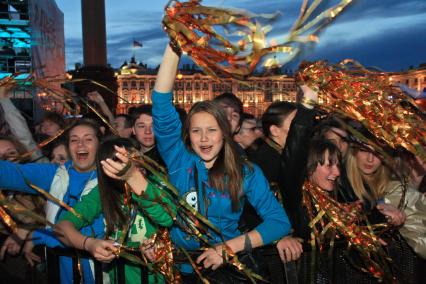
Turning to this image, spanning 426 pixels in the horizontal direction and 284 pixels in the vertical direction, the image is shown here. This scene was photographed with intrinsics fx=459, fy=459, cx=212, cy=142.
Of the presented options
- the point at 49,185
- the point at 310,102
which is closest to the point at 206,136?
the point at 310,102

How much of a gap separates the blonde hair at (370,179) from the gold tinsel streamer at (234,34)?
136 centimetres

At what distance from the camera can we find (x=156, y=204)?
241 centimetres

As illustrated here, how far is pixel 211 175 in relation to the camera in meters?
2.56

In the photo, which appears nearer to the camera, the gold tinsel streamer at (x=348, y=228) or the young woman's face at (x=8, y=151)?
the gold tinsel streamer at (x=348, y=228)

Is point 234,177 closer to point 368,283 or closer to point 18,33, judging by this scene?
point 368,283

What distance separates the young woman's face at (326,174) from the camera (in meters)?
3.09

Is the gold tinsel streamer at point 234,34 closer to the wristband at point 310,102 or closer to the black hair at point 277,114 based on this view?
the wristband at point 310,102

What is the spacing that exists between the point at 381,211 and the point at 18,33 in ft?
63.9

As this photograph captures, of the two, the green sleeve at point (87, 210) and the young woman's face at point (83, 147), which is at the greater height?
the young woman's face at point (83, 147)

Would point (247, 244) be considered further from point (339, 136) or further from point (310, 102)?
point (339, 136)

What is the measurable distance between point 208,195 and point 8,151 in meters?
1.97

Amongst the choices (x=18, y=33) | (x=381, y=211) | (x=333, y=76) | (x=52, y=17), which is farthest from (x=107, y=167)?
(x=52, y=17)

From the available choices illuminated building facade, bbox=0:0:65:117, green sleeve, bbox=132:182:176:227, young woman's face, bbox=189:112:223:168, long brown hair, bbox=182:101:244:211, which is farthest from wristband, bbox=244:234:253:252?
illuminated building facade, bbox=0:0:65:117

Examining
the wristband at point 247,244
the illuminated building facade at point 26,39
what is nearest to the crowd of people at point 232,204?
the wristband at point 247,244
